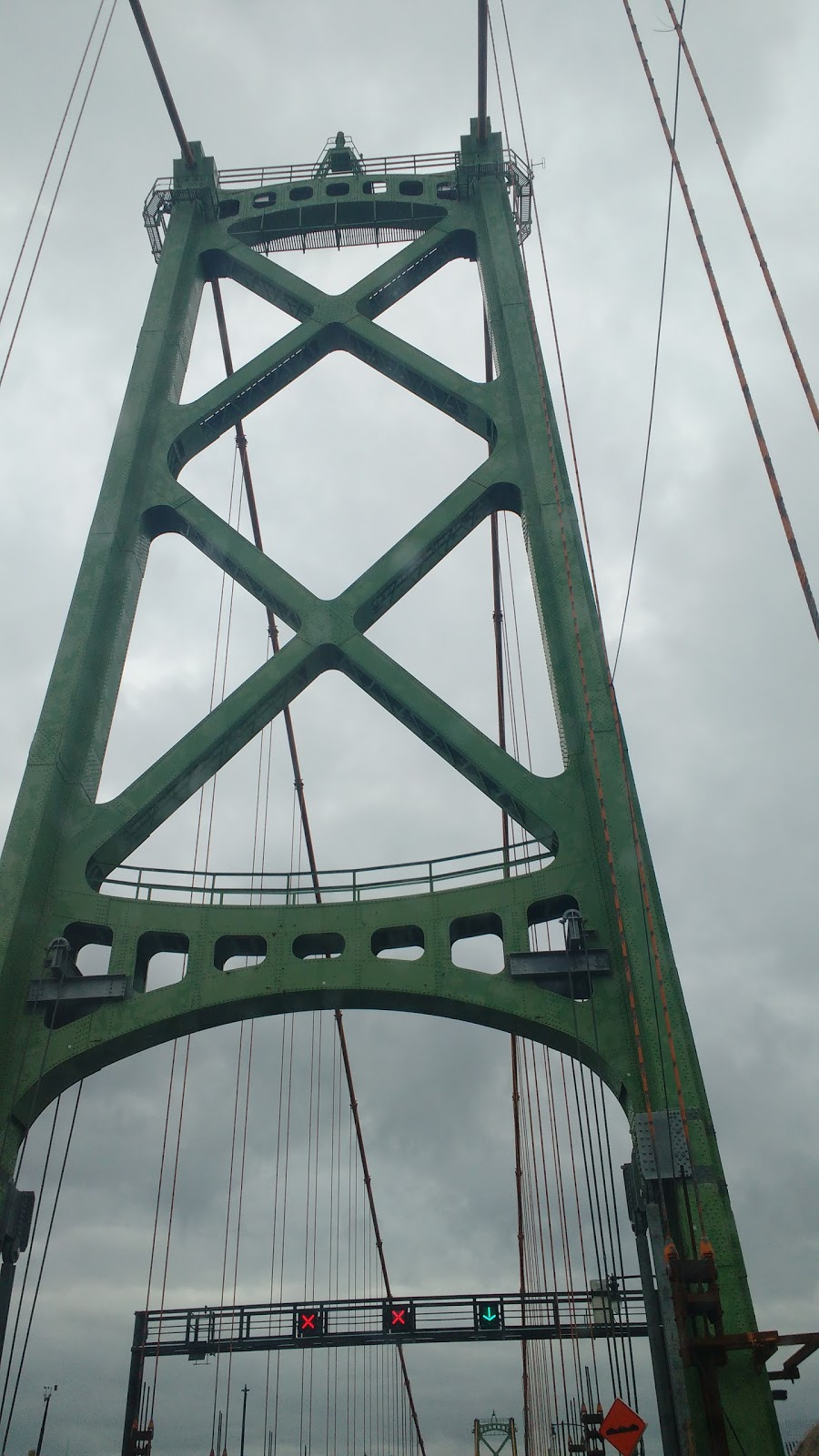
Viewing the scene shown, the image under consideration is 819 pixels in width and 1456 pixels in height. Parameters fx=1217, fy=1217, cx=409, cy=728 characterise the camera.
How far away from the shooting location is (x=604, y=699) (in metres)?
11.8

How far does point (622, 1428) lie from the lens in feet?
→ 34.1

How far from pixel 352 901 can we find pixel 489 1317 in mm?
18061

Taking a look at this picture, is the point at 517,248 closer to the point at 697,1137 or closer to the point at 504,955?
the point at 504,955

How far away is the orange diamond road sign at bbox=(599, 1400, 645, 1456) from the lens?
33.9ft

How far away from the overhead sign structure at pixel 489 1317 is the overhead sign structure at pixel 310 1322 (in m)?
3.37

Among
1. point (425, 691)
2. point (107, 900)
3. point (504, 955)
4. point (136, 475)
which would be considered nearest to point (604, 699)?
point (425, 691)

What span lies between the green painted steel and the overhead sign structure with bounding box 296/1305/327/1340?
59.5ft

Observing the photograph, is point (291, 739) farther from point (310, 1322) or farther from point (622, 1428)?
point (622, 1428)

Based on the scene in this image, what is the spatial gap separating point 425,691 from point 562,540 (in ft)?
7.37

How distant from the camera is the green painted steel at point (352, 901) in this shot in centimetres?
1041

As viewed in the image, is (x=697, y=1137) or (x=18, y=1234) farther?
(x=18, y=1234)

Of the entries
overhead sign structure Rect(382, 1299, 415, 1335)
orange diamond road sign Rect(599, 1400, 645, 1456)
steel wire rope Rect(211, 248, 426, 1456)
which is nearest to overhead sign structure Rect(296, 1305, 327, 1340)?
overhead sign structure Rect(382, 1299, 415, 1335)

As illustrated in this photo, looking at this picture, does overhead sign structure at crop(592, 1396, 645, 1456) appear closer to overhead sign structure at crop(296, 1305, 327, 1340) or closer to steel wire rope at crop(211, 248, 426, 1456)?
steel wire rope at crop(211, 248, 426, 1456)

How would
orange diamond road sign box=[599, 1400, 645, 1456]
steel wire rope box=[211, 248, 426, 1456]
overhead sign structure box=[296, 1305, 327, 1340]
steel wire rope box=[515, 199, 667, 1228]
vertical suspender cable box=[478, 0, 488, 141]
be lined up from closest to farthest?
steel wire rope box=[515, 199, 667, 1228] → orange diamond road sign box=[599, 1400, 645, 1456] → vertical suspender cable box=[478, 0, 488, 141] → steel wire rope box=[211, 248, 426, 1456] → overhead sign structure box=[296, 1305, 327, 1340]
